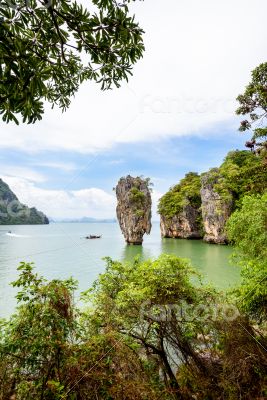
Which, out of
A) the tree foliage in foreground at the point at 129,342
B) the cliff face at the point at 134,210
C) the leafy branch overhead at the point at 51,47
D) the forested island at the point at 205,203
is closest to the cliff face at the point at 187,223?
the forested island at the point at 205,203

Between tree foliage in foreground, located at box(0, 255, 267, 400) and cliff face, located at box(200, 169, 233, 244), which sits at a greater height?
cliff face, located at box(200, 169, 233, 244)

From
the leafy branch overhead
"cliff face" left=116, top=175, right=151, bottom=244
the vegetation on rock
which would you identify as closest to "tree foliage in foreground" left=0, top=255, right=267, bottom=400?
the leafy branch overhead

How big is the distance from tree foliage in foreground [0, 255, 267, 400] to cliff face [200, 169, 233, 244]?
Result: 28994 millimetres

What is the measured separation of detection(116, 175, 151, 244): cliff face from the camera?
3538cm

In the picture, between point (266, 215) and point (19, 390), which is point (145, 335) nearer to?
point (19, 390)

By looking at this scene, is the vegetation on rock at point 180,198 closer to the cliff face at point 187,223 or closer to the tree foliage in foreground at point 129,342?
the cliff face at point 187,223

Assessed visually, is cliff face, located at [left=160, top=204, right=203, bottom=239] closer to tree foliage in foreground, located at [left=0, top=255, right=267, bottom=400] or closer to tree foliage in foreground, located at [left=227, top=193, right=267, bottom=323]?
tree foliage in foreground, located at [left=227, top=193, right=267, bottom=323]

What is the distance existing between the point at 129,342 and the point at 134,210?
3162 cm

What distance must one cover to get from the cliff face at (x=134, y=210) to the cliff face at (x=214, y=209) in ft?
27.7

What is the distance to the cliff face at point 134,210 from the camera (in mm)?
35375

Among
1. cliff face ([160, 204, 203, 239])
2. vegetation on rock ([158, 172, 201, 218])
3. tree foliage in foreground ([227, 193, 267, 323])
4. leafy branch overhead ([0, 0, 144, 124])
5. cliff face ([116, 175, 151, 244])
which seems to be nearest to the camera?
leafy branch overhead ([0, 0, 144, 124])

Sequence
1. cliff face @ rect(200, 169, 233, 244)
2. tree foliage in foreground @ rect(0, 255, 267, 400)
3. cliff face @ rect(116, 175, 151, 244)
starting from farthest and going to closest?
cliff face @ rect(116, 175, 151, 244)
cliff face @ rect(200, 169, 233, 244)
tree foliage in foreground @ rect(0, 255, 267, 400)

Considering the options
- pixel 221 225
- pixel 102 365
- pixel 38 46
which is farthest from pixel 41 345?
pixel 221 225

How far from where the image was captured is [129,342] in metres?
3.77
